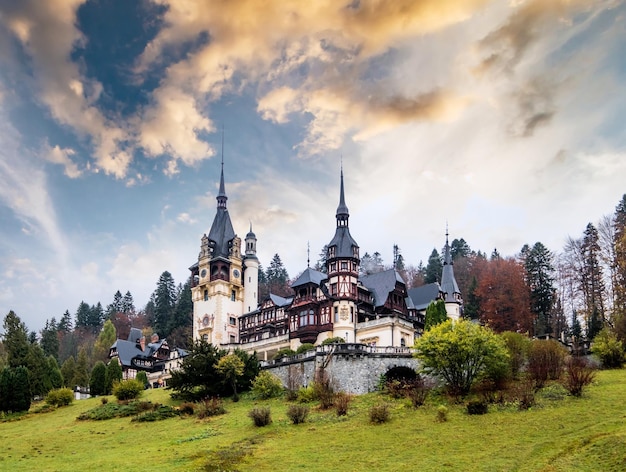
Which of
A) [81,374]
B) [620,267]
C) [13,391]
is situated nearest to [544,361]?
[620,267]

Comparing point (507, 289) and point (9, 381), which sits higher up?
point (507, 289)

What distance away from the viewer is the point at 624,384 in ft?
123

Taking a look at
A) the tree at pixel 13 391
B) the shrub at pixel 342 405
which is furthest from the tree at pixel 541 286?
the tree at pixel 13 391

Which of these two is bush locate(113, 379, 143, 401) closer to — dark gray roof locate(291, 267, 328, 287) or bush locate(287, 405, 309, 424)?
dark gray roof locate(291, 267, 328, 287)

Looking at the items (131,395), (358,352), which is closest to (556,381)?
(358,352)

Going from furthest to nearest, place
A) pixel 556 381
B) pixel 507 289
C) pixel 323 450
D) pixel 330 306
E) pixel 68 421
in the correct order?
pixel 507 289, pixel 330 306, pixel 68 421, pixel 556 381, pixel 323 450

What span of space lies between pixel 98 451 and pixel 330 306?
97.5 ft

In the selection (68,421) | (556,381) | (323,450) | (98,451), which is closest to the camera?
(323,450)

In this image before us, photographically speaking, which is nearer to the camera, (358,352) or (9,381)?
(358,352)

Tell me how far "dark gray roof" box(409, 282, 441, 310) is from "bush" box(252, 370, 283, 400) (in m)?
23.5

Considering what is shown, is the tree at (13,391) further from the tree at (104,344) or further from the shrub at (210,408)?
the tree at (104,344)

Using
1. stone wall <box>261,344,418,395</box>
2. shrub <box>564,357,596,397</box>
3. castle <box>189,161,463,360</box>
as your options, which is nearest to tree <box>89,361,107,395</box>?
castle <box>189,161,463,360</box>

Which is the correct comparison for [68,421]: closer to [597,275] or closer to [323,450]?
[323,450]

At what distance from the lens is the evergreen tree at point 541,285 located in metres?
70.4
